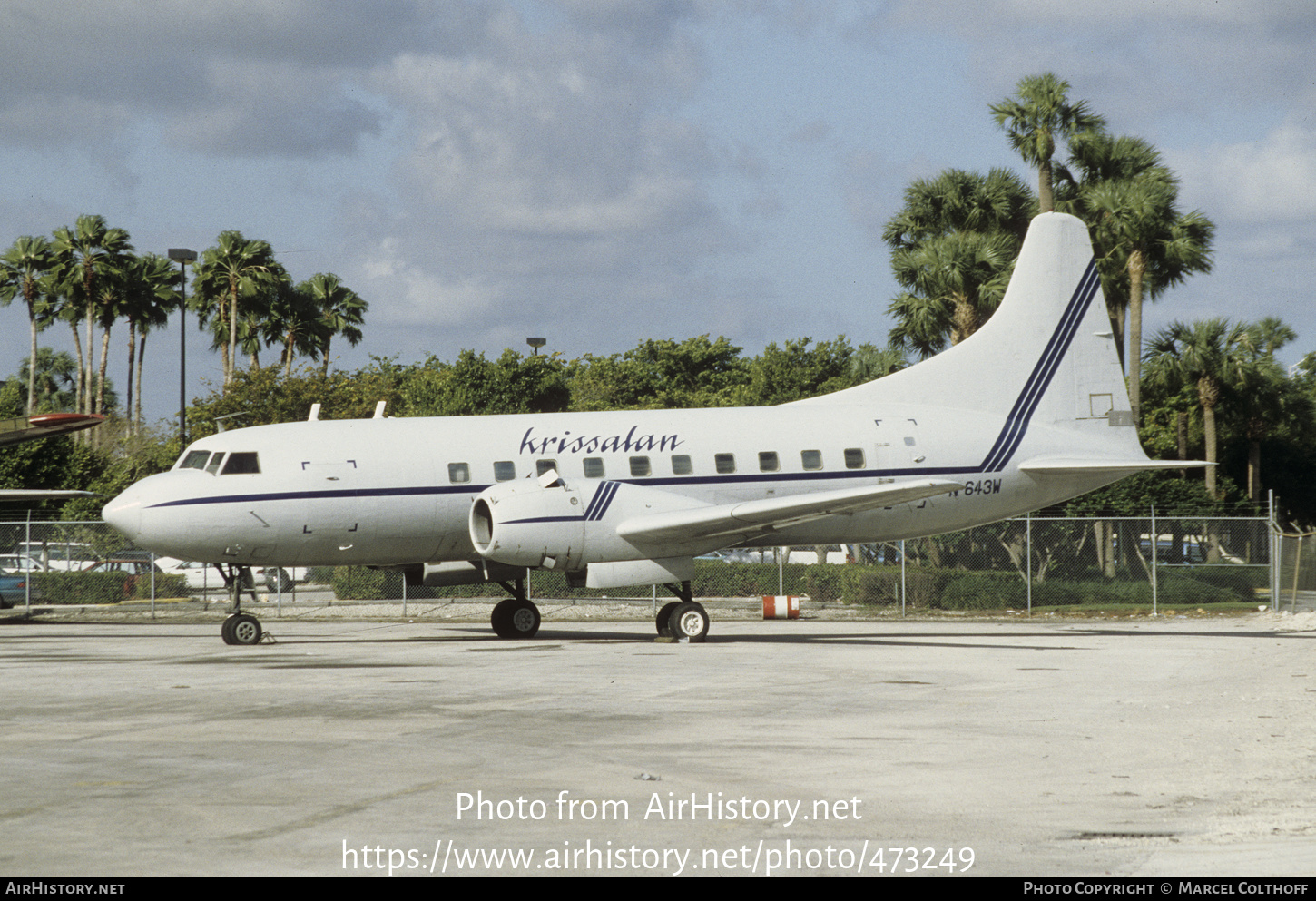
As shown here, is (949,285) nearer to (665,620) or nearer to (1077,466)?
(1077,466)

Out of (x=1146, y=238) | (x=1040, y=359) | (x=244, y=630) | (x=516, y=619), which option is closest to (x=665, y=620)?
(x=516, y=619)

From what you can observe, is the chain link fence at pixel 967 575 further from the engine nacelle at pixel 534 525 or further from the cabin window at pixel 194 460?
the engine nacelle at pixel 534 525

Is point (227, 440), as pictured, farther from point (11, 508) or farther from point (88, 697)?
point (11, 508)

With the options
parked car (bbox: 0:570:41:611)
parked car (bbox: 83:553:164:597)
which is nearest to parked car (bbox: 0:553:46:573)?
parked car (bbox: 0:570:41:611)

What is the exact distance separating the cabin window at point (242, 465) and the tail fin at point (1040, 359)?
11.3m

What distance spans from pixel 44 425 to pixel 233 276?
3454 cm

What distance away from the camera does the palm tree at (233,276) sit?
64.8 metres

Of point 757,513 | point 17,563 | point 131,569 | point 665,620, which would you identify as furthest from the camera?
point 131,569

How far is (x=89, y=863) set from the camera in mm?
6430

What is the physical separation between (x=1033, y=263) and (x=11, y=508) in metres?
41.9

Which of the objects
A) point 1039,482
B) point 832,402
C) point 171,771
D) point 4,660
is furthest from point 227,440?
point 1039,482

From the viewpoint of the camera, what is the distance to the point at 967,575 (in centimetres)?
3341

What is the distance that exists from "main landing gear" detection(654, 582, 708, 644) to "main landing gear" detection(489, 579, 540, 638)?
3276 mm

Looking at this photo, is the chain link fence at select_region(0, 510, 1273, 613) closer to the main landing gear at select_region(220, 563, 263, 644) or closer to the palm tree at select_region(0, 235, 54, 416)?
the main landing gear at select_region(220, 563, 263, 644)
